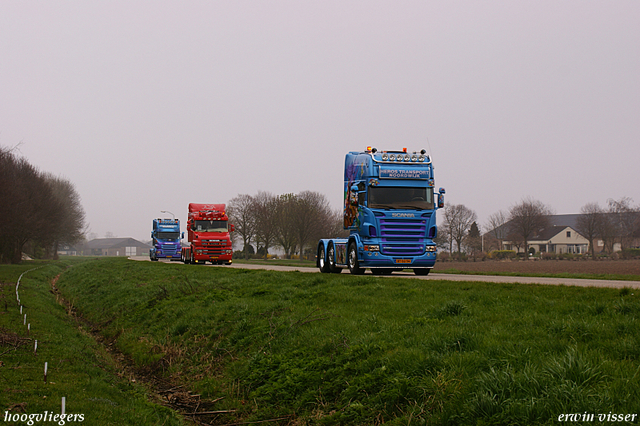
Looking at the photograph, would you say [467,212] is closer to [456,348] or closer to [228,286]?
[228,286]

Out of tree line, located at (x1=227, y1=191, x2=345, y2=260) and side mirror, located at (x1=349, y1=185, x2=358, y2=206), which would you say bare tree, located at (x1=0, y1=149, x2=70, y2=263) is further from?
side mirror, located at (x1=349, y1=185, x2=358, y2=206)

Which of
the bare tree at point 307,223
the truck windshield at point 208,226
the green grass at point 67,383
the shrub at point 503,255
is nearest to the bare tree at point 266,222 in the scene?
the bare tree at point 307,223

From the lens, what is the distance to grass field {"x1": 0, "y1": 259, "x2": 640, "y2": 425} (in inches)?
242

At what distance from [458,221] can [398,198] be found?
279 ft

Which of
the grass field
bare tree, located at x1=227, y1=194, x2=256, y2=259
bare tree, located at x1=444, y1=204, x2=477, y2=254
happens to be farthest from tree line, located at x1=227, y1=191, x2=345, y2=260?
the grass field

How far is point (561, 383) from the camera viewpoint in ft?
19.4

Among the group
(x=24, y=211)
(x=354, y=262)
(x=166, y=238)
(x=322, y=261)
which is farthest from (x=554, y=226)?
(x=354, y=262)

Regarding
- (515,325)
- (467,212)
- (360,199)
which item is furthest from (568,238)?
(515,325)

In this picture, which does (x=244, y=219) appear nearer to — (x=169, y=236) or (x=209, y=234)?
(x=169, y=236)

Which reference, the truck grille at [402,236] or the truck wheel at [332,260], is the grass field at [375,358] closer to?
the truck grille at [402,236]

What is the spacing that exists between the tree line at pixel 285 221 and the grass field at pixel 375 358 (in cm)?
6208

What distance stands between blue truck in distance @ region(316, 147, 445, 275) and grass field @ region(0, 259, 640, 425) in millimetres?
3092

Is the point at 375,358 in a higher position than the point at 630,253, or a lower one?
lower

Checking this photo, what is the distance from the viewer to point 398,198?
769 inches
